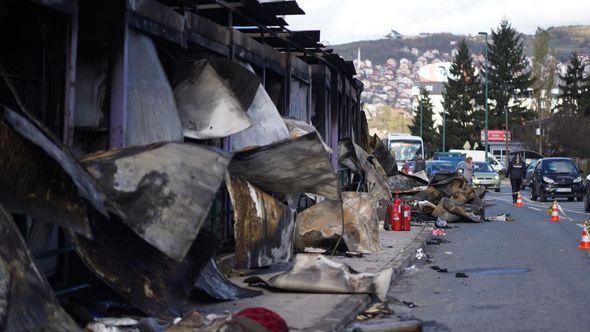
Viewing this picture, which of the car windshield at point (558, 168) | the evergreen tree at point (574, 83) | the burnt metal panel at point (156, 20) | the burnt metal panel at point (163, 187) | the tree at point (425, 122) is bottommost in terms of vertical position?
the car windshield at point (558, 168)

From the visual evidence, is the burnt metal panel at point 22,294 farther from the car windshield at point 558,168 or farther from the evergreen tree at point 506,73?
the evergreen tree at point 506,73

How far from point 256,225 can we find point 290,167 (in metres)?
0.78

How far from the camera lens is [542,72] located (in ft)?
329

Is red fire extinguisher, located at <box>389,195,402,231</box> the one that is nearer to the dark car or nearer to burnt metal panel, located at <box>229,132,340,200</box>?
burnt metal panel, located at <box>229,132,340,200</box>

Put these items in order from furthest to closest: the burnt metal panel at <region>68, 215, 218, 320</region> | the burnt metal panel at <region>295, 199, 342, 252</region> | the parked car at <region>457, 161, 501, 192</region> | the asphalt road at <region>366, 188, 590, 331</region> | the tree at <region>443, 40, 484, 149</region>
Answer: the tree at <region>443, 40, 484, 149</region>
the parked car at <region>457, 161, 501, 192</region>
the burnt metal panel at <region>295, 199, 342, 252</region>
the asphalt road at <region>366, 188, 590, 331</region>
the burnt metal panel at <region>68, 215, 218, 320</region>

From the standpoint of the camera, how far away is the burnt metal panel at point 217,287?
7.61 m

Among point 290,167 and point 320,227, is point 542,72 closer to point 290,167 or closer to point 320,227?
point 320,227

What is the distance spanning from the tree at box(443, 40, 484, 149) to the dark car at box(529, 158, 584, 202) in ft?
222

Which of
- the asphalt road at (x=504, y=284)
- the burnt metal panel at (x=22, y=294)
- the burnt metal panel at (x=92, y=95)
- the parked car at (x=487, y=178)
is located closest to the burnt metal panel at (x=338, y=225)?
the asphalt road at (x=504, y=284)

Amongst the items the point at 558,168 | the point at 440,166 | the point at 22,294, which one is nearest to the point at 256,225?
the point at 22,294

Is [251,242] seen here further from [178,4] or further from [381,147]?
[381,147]

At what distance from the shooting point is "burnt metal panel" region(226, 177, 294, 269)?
9016mm

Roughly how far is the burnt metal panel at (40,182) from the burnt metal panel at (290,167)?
12.4 feet

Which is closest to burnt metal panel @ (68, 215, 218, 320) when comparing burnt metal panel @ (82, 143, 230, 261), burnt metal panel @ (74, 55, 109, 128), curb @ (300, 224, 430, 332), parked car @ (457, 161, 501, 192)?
burnt metal panel @ (82, 143, 230, 261)
